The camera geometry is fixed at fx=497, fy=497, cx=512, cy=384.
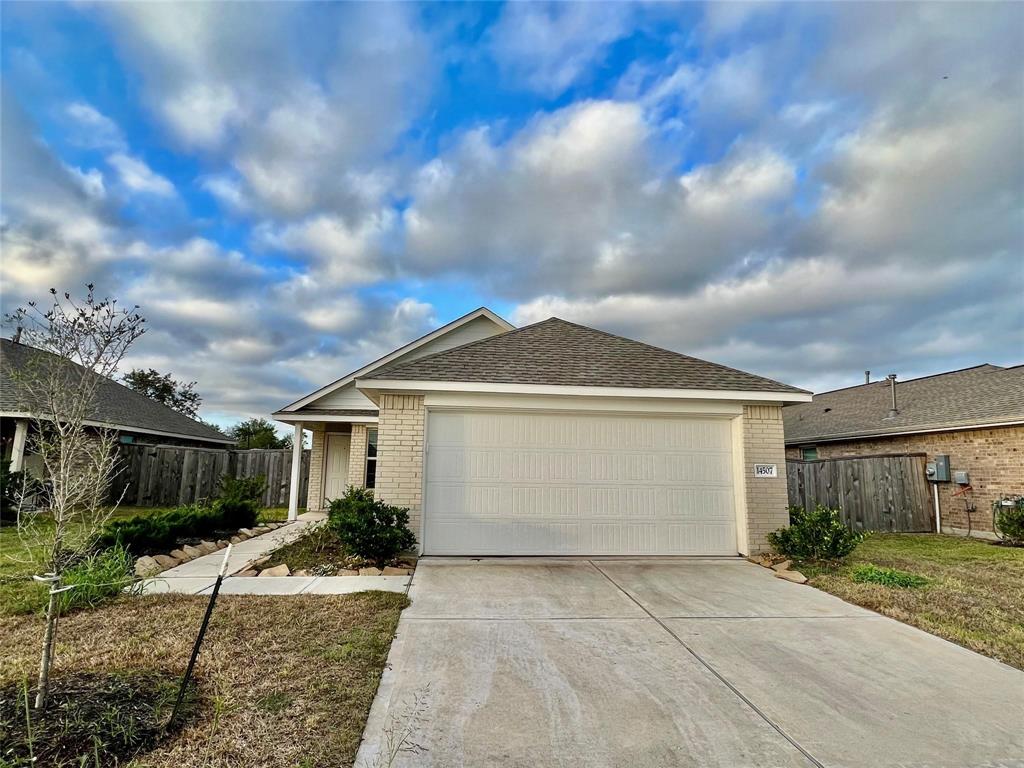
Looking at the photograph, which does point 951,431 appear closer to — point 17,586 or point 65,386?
point 65,386

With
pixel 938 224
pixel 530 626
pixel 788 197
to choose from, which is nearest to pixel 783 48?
pixel 788 197

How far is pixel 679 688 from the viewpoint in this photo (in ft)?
11.1

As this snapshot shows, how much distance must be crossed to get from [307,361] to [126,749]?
2036cm

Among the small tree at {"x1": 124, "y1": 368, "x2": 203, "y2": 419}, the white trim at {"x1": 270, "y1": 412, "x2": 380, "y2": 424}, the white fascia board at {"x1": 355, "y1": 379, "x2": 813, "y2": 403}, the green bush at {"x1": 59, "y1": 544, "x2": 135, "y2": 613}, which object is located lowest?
the green bush at {"x1": 59, "y1": 544, "x2": 135, "y2": 613}

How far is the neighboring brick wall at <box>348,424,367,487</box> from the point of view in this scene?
13.1 m

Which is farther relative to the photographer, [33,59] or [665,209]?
[665,209]

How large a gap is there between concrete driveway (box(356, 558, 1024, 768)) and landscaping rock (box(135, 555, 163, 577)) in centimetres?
351

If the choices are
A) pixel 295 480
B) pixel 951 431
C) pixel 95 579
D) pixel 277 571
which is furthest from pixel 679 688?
pixel 951 431

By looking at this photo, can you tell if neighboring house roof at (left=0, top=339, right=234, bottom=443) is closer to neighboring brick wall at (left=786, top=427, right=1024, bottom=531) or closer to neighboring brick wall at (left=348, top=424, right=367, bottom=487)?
neighboring brick wall at (left=348, top=424, right=367, bottom=487)

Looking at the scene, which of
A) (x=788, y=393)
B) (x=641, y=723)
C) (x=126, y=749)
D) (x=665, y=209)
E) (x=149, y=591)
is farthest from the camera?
(x=665, y=209)

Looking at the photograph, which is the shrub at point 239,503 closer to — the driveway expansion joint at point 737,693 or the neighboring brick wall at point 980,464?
the driveway expansion joint at point 737,693

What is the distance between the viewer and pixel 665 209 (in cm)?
1114

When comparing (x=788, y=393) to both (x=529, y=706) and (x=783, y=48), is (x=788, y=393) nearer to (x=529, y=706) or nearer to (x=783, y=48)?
(x=783, y=48)

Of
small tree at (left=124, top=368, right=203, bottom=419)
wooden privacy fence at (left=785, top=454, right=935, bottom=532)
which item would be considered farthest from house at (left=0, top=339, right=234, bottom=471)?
wooden privacy fence at (left=785, top=454, right=935, bottom=532)
